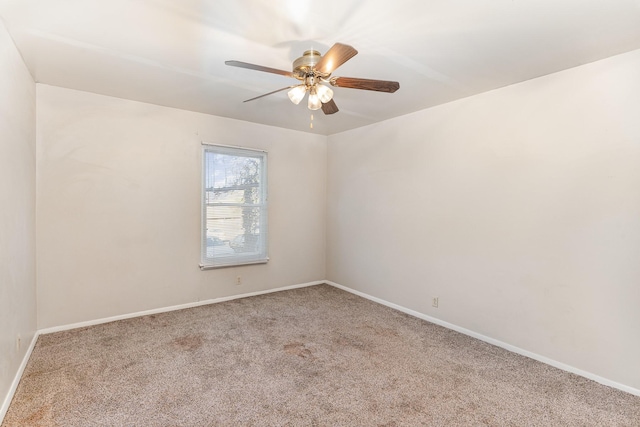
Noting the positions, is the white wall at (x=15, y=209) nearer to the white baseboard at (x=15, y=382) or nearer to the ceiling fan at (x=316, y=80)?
the white baseboard at (x=15, y=382)

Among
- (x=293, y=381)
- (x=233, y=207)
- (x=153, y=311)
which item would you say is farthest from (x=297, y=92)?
(x=153, y=311)

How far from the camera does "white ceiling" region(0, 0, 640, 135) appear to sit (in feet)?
6.16

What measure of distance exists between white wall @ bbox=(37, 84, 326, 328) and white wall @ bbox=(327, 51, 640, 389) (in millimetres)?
2063

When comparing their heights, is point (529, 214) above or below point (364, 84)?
below

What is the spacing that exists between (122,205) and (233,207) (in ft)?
4.27

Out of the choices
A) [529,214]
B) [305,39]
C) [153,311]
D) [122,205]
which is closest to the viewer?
[305,39]

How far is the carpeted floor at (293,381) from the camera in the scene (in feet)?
6.68

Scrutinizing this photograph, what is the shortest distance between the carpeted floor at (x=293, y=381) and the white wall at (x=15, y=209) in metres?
0.32

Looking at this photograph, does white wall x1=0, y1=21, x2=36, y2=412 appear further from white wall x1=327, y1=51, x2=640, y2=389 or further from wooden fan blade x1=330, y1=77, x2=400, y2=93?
white wall x1=327, y1=51, x2=640, y2=389

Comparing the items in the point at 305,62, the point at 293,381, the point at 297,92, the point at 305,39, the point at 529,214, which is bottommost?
the point at 293,381

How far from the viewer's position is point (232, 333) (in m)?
3.28

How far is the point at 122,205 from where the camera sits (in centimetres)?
360

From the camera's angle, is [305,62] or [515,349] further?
[515,349]

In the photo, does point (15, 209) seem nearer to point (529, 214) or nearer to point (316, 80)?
point (316, 80)
